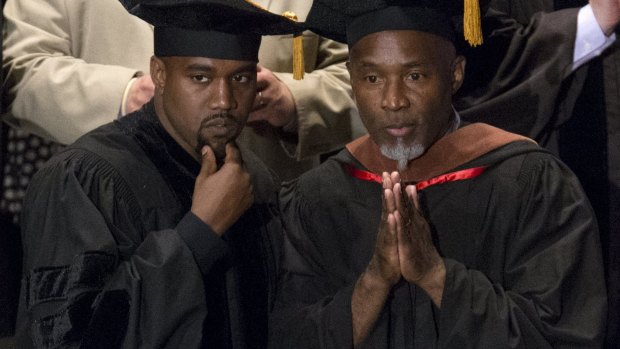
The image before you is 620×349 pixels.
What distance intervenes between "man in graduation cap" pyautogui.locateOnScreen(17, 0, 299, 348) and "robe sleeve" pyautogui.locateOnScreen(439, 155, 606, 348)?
0.63 m

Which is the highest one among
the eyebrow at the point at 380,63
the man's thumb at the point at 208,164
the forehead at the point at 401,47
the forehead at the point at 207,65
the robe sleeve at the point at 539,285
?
the forehead at the point at 401,47

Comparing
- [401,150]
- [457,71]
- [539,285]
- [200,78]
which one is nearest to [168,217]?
[200,78]

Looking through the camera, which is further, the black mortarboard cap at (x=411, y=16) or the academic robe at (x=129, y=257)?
the black mortarboard cap at (x=411, y=16)

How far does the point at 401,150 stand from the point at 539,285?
0.53 m

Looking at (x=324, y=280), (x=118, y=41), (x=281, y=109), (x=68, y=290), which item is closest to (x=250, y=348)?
(x=324, y=280)

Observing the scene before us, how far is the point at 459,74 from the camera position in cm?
308

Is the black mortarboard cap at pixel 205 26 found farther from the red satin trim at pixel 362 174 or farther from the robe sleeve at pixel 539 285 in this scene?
the robe sleeve at pixel 539 285

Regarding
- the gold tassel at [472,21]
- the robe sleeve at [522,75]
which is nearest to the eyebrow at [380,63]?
the gold tassel at [472,21]

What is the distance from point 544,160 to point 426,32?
0.48m

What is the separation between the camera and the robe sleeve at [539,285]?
2.76 meters

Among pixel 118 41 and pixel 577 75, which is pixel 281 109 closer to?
pixel 118 41

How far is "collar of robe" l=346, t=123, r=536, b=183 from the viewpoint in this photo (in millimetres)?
3014

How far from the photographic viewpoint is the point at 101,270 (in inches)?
111

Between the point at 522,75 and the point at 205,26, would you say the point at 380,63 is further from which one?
the point at 522,75
